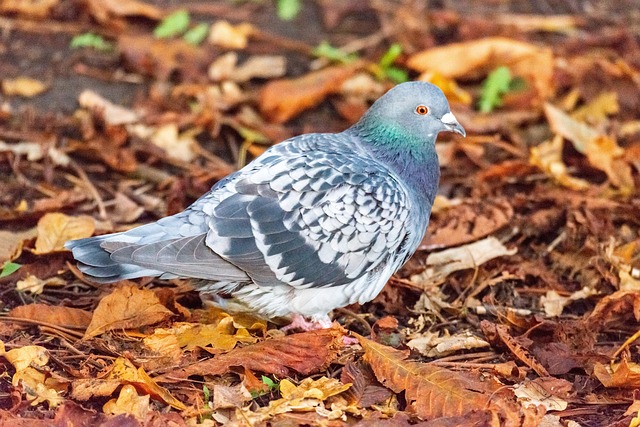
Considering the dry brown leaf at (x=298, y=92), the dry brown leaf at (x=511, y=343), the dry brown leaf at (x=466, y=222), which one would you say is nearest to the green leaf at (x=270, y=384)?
the dry brown leaf at (x=511, y=343)

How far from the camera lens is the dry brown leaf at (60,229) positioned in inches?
223

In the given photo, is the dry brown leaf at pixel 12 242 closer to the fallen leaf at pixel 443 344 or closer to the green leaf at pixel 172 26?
the fallen leaf at pixel 443 344

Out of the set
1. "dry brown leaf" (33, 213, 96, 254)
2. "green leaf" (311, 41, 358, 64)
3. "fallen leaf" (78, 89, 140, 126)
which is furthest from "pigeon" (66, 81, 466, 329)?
"green leaf" (311, 41, 358, 64)

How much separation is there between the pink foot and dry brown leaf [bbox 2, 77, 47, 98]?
139 inches

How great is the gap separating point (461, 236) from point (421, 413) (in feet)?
6.61

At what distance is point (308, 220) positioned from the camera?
A: 196 inches

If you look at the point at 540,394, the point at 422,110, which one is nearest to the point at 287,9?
the point at 422,110

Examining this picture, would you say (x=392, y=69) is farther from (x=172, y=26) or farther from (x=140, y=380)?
(x=140, y=380)

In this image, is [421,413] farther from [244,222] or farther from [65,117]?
[65,117]

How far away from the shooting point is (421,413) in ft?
14.4

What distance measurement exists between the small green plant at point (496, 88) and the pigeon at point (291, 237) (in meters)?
2.62

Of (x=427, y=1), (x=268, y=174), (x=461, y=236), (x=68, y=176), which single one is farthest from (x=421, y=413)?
(x=427, y=1)

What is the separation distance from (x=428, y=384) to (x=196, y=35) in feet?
16.3

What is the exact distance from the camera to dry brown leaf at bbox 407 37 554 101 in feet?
26.6
